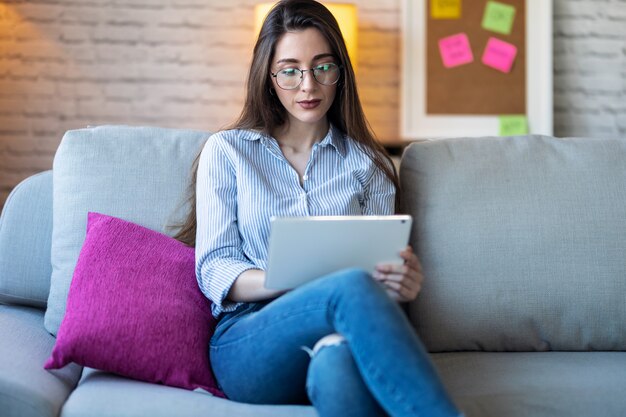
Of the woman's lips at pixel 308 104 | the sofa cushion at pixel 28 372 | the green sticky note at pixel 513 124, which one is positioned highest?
the woman's lips at pixel 308 104

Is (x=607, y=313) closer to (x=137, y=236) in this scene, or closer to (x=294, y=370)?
(x=294, y=370)

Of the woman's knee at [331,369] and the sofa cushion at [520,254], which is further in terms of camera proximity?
the sofa cushion at [520,254]

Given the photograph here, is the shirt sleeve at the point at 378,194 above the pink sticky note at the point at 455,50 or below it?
below

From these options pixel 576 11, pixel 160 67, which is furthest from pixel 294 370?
pixel 576 11

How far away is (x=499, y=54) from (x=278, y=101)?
73.3 inches

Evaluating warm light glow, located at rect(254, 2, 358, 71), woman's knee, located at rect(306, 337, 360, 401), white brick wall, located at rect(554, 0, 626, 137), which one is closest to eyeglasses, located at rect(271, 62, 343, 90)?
woman's knee, located at rect(306, 337, 360, 401)

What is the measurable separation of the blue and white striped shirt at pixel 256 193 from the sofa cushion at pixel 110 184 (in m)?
0.10

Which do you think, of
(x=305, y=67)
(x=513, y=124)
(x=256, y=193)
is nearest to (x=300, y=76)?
(x=305, y=67)

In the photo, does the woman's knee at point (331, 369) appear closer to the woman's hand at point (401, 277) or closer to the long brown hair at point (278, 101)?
the woman's hand at point (401, 277)

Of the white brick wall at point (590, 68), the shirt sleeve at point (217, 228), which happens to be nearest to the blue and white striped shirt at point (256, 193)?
the shirt sleeve at point (217, 228)

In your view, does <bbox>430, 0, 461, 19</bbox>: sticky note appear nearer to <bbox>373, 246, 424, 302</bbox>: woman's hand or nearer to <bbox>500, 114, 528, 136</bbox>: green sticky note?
<bbox>500, 114, 528, 136</bbox>: green sticky note

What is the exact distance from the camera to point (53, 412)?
1.39m

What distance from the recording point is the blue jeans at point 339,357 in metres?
1.27

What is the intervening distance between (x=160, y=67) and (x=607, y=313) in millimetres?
2259
